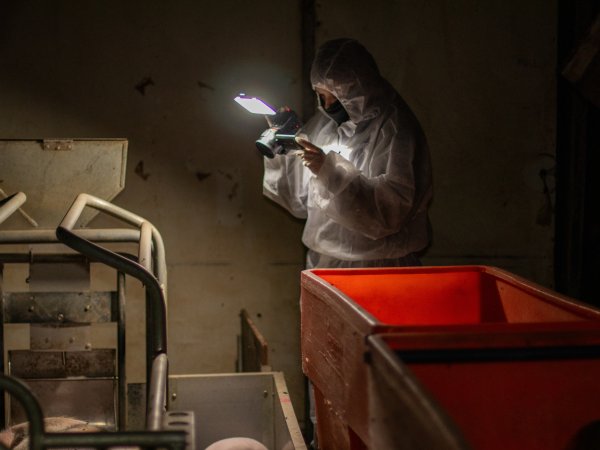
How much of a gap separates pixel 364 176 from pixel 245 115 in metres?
0.76

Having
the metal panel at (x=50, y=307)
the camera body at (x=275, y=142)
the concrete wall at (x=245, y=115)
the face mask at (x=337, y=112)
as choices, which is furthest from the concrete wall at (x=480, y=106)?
the metal panel at (x=50, y=307)

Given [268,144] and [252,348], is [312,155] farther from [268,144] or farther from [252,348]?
[252,348]

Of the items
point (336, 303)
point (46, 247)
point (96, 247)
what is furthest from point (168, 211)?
point (336, 303)

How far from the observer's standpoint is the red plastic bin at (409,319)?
1155 mm

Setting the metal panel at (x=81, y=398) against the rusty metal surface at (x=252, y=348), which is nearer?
the metal panel at (x=81, y=398)

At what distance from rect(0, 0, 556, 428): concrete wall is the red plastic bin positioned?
1125 mm

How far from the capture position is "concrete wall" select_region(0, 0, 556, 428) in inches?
108

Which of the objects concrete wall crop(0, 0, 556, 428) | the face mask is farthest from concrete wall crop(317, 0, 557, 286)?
the face mask

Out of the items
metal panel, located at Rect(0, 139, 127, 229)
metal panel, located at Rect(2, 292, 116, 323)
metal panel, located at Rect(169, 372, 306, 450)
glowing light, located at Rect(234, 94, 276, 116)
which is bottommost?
metal panel, located at Rect(169, 372, 306, 450)

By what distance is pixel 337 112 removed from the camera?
2535 millimetres

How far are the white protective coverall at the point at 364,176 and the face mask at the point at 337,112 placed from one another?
26 millimetres

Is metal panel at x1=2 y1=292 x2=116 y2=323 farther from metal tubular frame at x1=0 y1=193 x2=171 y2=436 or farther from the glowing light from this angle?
the glowing light

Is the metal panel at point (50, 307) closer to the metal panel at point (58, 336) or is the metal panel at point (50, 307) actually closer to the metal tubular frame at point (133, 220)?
the metal panel at point (58, 336)

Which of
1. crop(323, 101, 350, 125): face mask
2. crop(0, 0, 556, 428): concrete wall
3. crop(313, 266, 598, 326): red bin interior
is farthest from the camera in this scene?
crop(0, 0, 556, 428): concrete wall
